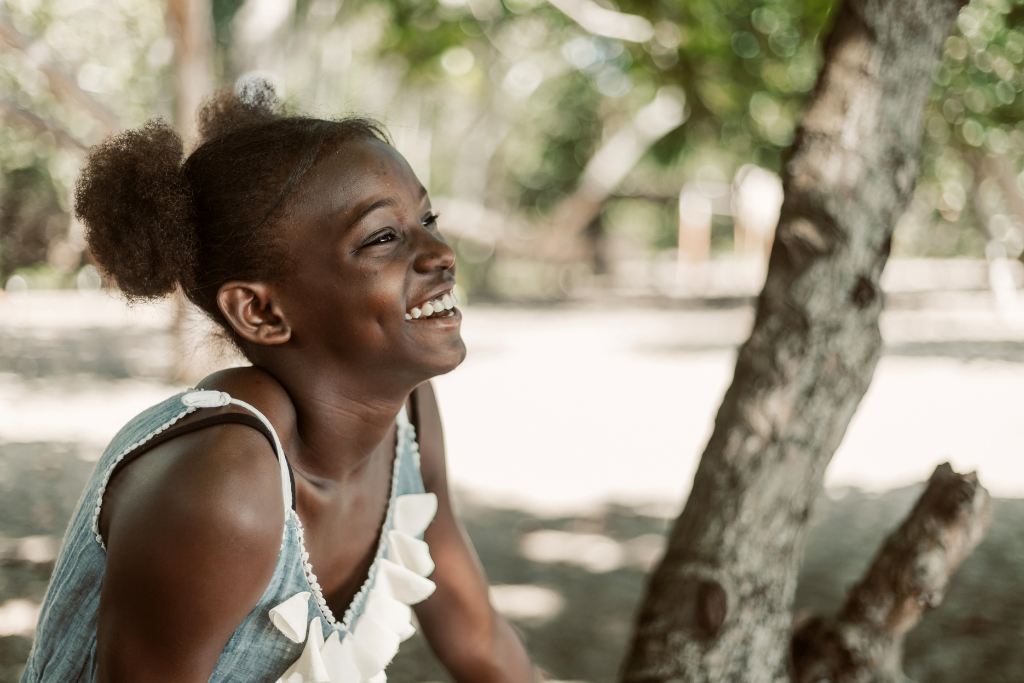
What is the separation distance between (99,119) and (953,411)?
6952 mm

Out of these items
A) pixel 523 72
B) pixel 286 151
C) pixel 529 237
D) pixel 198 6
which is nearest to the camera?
pixel 286 151

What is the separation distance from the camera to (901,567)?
223 cm

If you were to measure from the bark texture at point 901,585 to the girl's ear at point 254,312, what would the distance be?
164 centimetres

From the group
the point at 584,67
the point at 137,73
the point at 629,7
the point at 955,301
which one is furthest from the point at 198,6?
the point at 955,301

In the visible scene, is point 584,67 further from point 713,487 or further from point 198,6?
point 713,487

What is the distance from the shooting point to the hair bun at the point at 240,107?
1.78 meters

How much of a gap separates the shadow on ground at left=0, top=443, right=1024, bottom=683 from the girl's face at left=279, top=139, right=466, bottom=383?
2008 millimetres

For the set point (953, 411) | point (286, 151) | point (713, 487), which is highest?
point (286, 151)

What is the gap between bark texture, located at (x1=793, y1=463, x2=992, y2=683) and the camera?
2.19m

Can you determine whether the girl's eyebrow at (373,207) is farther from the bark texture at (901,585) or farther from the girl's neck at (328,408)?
the bark texture at (901,585)

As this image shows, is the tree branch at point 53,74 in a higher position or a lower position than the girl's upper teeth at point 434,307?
higher

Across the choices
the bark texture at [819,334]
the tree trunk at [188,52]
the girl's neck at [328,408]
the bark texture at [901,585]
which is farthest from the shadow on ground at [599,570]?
the tree trunk at [188,52]

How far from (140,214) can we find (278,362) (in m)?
0.35

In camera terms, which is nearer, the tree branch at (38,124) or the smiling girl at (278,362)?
the smiling girl at (278,362)
